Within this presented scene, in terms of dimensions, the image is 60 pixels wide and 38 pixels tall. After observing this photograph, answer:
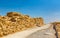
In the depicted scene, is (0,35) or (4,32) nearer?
(0,35)

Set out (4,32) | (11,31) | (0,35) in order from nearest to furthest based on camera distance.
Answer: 1. (0,35)
2. (4,32)
3. (11,31)

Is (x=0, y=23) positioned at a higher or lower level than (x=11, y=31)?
higher

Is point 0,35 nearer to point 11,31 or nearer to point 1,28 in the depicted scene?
point 1,28

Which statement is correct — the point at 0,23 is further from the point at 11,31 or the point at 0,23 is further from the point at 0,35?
the point at 11,31

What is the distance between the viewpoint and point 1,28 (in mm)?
16016

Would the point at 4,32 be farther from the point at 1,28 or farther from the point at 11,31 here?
→ the point at 11,31

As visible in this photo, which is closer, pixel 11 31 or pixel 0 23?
pixel 0 23

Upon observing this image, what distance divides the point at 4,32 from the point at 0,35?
120 cm

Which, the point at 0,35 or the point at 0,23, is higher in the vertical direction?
the point at 0,23

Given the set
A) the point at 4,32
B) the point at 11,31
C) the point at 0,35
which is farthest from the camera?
the point at 11,31

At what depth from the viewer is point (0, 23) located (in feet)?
53.0

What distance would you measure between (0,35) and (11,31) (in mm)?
3849

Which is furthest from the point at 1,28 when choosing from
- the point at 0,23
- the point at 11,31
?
the point at 11,31

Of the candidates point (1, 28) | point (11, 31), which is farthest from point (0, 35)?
point (11, 31)
